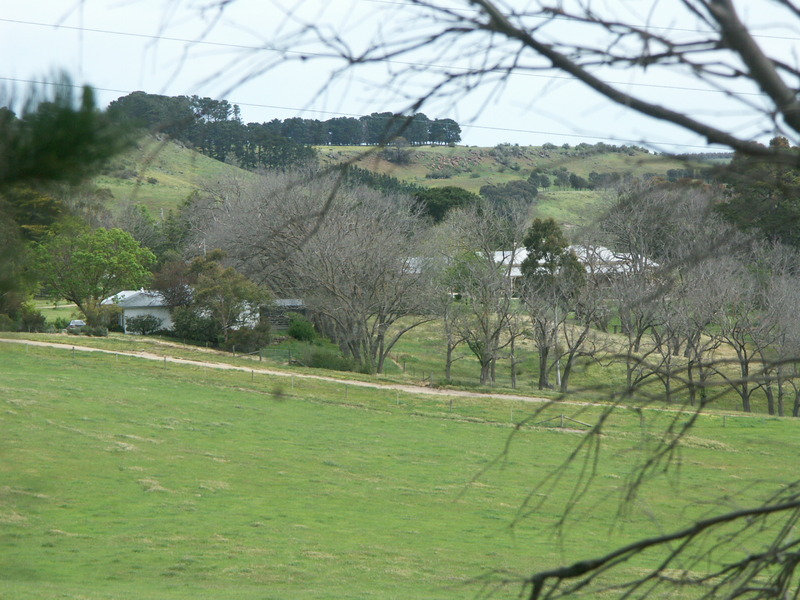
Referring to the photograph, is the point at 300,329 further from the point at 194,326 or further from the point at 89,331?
the point at 89,331

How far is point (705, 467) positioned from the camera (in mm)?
20156

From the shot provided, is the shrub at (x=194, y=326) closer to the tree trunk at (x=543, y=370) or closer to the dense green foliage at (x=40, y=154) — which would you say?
the tree trunk at (x=543, y=370)

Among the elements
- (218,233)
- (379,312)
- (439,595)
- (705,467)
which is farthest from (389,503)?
(218,233)

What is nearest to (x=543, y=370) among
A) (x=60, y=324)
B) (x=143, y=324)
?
(x=143, y=324)

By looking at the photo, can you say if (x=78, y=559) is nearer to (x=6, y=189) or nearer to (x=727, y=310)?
(x=6, y=189)

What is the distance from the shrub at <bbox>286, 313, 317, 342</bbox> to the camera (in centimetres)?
3788

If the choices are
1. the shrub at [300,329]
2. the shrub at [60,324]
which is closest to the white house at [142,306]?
the shrub at [60,324]

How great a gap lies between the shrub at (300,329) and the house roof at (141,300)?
5774 millimetres

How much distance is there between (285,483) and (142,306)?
73.1 ft

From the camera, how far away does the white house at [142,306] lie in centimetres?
3728

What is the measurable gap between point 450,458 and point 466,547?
7385mm

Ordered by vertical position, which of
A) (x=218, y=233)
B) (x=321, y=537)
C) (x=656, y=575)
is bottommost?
(x=321, y=537)

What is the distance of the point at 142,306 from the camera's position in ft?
123

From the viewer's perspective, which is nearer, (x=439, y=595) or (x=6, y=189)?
(x=6, y=189)
